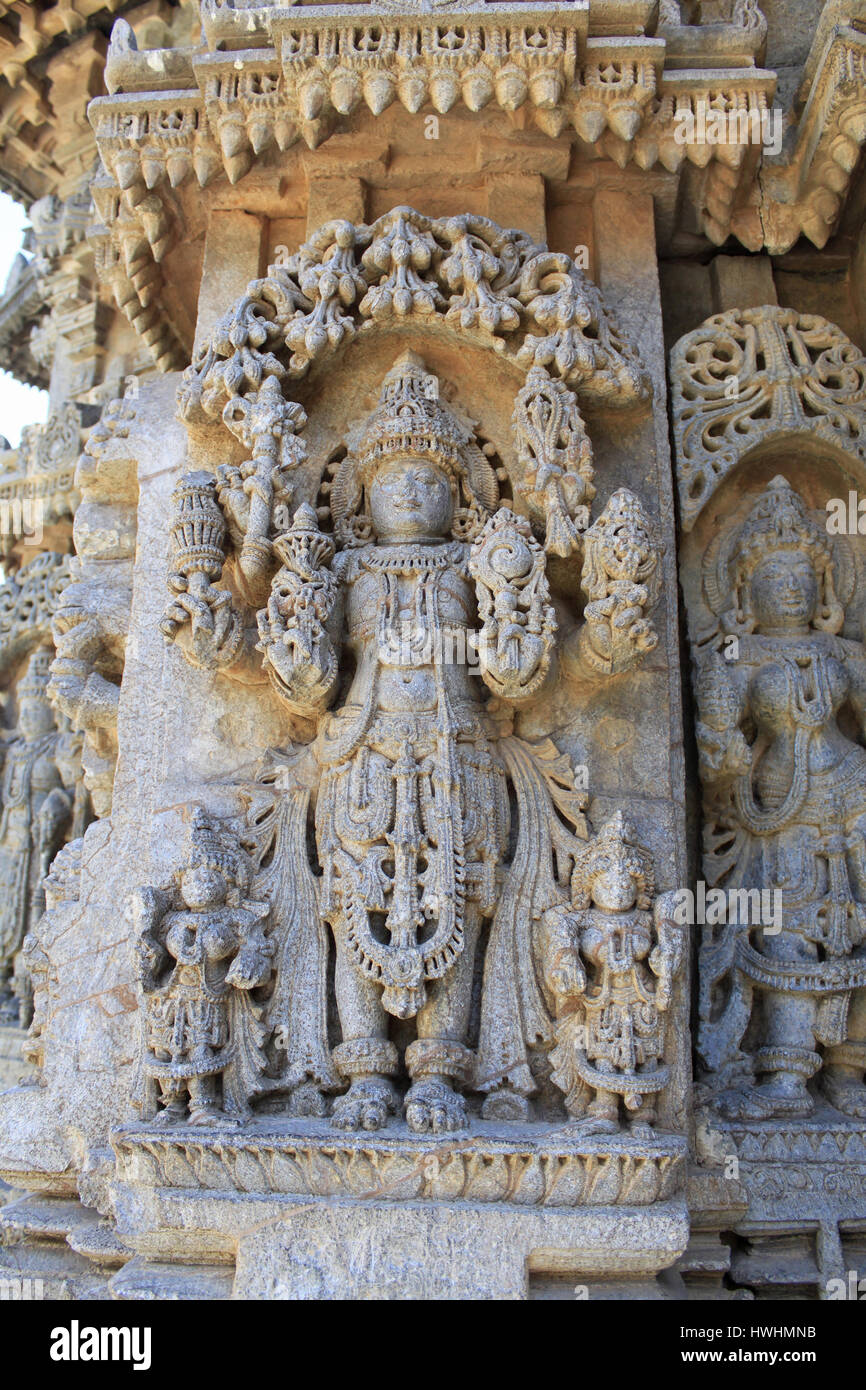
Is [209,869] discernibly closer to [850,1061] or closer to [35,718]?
[850,1061]

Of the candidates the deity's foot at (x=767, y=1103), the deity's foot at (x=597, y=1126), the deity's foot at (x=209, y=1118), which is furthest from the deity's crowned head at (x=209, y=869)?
the deity's foot at (x=767, y=1103)

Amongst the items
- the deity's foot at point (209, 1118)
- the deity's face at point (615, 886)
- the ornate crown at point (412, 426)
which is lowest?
the deity's foot at point (209, 1118)

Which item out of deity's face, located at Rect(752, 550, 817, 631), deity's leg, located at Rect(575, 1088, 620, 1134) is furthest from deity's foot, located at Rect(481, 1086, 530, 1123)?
deity's face, located at Rect(752, 550, 817, 631)

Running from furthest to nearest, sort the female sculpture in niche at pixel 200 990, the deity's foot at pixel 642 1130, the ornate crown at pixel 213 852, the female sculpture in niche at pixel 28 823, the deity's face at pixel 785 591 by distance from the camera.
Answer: the female sculpture in niche at pixel 28 823 → the deity's face at pixel 785 591 → the ornate crown at pixel 213 852 → the female sculpture in niche at pixel 200 990 → the deity's foot at pixel 642 1130

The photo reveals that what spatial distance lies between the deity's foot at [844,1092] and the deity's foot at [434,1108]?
164 centimetres

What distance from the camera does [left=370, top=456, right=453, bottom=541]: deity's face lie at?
4.59 metres

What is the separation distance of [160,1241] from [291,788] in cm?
165

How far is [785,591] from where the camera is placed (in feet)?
16.2

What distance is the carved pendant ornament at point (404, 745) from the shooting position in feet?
13.0

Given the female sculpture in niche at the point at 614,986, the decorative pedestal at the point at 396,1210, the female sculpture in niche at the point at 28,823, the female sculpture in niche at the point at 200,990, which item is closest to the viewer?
the decorative pedestal at the point at 396,1210

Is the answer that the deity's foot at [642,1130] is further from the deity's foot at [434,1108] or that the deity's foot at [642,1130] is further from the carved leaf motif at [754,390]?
the carved leaf motif at [754,390]

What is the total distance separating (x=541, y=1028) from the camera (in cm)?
405

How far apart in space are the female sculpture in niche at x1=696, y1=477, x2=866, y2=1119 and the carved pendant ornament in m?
0.77
